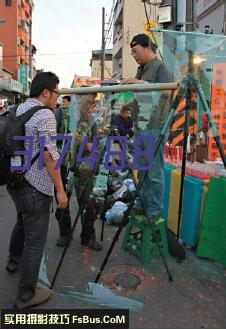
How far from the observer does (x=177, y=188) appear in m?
5.20

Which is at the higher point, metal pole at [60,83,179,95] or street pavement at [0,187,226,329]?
metal pole at [60,83,179,95]

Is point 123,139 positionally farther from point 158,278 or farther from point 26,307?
point 26,307

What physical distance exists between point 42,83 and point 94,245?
2295 mm

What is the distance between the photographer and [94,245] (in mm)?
4938

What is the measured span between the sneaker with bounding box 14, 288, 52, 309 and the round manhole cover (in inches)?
29.0

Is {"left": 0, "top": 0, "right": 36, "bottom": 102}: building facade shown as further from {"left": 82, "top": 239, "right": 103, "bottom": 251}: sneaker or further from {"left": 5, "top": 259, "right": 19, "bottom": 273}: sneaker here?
{"left": 5, "top": 259, "right": 19, "bottom": 273}: sneaker

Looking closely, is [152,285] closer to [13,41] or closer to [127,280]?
[127,280]

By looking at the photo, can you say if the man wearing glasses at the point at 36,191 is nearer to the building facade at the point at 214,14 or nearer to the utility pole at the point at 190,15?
the utility pole at the point at 190,15

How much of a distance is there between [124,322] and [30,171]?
1469 mm

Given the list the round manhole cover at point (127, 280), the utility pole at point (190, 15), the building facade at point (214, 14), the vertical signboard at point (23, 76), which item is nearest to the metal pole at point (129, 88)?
the round manhole cover at point (127, 280)

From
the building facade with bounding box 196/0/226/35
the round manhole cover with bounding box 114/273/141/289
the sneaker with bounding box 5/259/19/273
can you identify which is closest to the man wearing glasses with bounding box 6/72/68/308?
the sneaker with bounding box 5/259/19/273

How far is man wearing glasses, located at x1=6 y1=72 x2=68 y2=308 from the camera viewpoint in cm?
327

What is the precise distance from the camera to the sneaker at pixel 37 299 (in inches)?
134

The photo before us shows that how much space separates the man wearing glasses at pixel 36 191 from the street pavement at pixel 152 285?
0.94 feet
